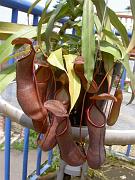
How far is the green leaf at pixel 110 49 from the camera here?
66 cm

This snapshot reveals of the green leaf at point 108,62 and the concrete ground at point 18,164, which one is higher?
the green leaf at point 108,62

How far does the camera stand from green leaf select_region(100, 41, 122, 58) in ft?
2.18

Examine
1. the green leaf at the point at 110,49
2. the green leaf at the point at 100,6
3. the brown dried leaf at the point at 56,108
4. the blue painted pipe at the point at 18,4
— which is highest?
the blue painted pipe at the point at 18,4

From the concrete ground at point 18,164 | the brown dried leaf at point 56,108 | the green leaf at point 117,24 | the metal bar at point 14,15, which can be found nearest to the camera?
the brown dried leaf at point 56,108

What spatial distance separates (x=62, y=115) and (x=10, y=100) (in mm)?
361

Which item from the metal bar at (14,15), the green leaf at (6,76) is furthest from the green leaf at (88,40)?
the metal bar at (14,15)

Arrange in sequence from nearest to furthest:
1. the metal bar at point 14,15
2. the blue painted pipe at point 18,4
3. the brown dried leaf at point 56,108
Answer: the brown dried leaf at point 56,108, the blue painted pipe at point 18,4, the metal bar at point 14,15

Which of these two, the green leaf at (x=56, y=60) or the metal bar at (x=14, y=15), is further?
the metal bar at (x=14, y=15)

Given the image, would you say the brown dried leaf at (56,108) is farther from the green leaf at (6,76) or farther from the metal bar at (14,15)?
the metal bar at (14,15)

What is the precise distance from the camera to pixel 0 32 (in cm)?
72

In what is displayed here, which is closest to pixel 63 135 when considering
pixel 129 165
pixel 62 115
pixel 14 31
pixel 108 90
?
pixel 62 115

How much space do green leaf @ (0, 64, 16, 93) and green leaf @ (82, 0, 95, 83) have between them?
0.59 ft

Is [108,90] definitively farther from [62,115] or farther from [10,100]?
[10,100]

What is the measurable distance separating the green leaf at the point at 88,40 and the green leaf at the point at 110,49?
0.05 metres
